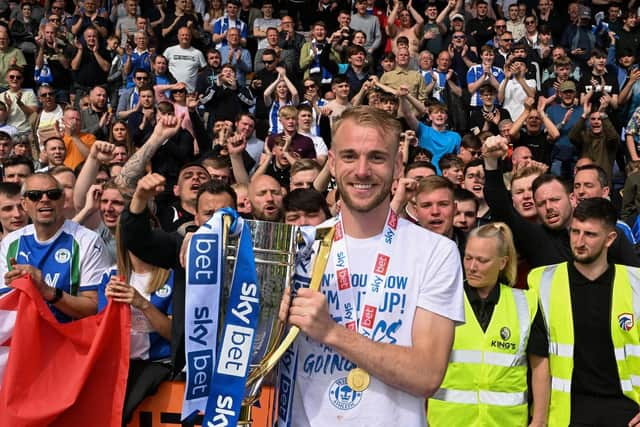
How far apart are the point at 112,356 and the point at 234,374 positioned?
3.14 meters

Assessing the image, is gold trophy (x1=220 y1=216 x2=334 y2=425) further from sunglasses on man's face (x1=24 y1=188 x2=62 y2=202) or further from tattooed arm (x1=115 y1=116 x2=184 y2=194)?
sunglasses on man's face (x1=24 y1=188 x2=62 y2=202)

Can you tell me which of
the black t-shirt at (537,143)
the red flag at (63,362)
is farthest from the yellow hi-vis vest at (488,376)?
the black t-shirt at (537,143)

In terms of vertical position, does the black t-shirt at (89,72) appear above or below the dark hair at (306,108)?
above

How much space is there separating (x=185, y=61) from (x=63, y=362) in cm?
1132

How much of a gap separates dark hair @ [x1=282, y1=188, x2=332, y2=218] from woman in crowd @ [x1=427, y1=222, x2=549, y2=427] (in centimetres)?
102

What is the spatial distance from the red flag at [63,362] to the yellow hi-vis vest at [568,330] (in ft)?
8.58

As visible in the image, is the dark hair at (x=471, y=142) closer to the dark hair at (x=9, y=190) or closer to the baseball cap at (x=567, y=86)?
the baseball cap at (x=567, y=86)

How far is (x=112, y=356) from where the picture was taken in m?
6.20

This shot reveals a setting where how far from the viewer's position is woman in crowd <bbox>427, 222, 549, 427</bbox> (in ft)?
18.4

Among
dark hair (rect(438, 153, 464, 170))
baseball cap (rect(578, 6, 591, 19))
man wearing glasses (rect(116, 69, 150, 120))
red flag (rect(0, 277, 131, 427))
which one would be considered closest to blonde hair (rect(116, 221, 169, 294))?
red flag (rect(0, 277, 131, 427))

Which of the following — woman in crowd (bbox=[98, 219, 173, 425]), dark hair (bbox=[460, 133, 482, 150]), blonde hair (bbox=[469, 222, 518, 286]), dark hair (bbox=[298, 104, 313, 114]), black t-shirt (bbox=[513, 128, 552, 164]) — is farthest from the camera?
black t-shirt (bbox=[513, 128, 552, 164])

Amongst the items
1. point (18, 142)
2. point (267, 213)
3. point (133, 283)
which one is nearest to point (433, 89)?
point (18, 142)

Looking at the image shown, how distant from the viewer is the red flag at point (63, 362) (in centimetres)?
604

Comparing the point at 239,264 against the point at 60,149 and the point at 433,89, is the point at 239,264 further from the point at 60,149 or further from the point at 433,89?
the point at 433,89
